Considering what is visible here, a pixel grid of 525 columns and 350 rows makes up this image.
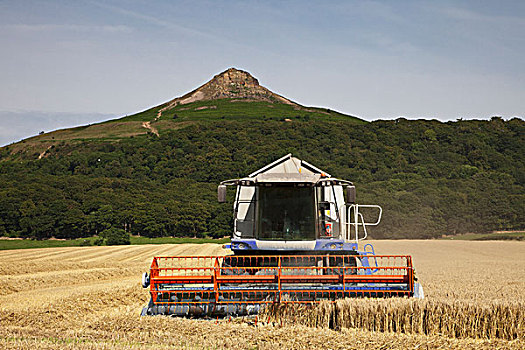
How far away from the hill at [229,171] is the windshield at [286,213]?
3768cm

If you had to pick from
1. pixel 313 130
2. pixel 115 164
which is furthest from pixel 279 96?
pixel 115 164

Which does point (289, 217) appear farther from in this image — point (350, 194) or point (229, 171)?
point (229, 171)

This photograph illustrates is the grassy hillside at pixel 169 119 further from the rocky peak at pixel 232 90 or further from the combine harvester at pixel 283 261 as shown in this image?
the combine harvester at pixel 283 261

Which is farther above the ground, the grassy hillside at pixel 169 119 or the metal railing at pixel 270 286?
the grassy hillside at pixel 169 119

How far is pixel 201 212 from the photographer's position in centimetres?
5531

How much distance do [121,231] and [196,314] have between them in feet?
146

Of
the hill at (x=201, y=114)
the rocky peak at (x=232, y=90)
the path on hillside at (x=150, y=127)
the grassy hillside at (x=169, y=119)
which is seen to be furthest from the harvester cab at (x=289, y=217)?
the rocky peak at (x=232, y=90)

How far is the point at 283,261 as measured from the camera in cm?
1083

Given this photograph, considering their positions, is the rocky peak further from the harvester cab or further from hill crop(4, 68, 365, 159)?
the harvester cab

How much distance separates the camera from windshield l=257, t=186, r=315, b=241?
10875mm

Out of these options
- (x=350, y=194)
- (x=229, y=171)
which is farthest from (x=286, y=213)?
(x=229, y=171)

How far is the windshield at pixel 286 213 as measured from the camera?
10875 millimetres

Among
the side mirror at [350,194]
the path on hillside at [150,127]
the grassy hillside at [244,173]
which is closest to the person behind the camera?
the side mirror at [350,194]

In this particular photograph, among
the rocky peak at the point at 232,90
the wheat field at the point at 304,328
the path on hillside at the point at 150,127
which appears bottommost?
the wheat field at the point at 304,328
